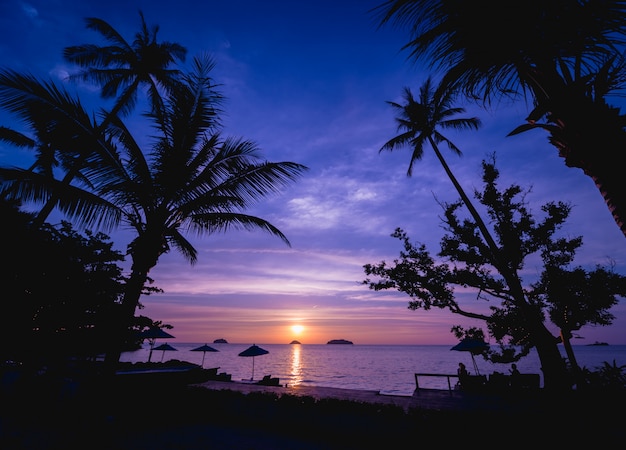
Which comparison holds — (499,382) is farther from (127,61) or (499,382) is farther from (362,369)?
(362,369)

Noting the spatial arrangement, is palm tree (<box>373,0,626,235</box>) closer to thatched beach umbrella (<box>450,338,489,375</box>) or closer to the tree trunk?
the tree trunk

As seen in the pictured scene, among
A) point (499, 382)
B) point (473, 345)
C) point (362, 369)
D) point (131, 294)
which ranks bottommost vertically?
point (362, 369)

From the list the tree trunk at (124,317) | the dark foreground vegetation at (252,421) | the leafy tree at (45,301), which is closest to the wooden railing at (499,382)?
the dark foreground vegetation at (252,421)

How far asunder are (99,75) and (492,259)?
20060mm

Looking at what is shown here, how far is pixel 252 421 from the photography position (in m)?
8.63

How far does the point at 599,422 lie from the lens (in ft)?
19.0

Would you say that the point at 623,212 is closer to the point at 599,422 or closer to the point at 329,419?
the point at 599,422

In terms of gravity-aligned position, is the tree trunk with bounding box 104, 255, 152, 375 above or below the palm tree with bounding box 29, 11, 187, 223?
below

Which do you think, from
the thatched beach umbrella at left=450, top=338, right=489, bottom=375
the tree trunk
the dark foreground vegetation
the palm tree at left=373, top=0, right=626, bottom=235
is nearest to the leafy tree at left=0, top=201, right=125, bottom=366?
the tree trunk

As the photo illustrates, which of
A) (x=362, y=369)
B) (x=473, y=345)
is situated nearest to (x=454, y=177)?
(x=473, y=345)

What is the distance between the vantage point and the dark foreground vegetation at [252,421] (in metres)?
5.98

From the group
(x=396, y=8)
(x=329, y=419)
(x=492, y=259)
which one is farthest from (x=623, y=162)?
(x=492, y=259)

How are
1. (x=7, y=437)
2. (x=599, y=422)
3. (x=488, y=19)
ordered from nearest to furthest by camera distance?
(x=488, y=19)
(x=599, y=422)
(x=7, y=437)

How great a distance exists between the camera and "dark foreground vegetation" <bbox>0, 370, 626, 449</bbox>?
5980mm
